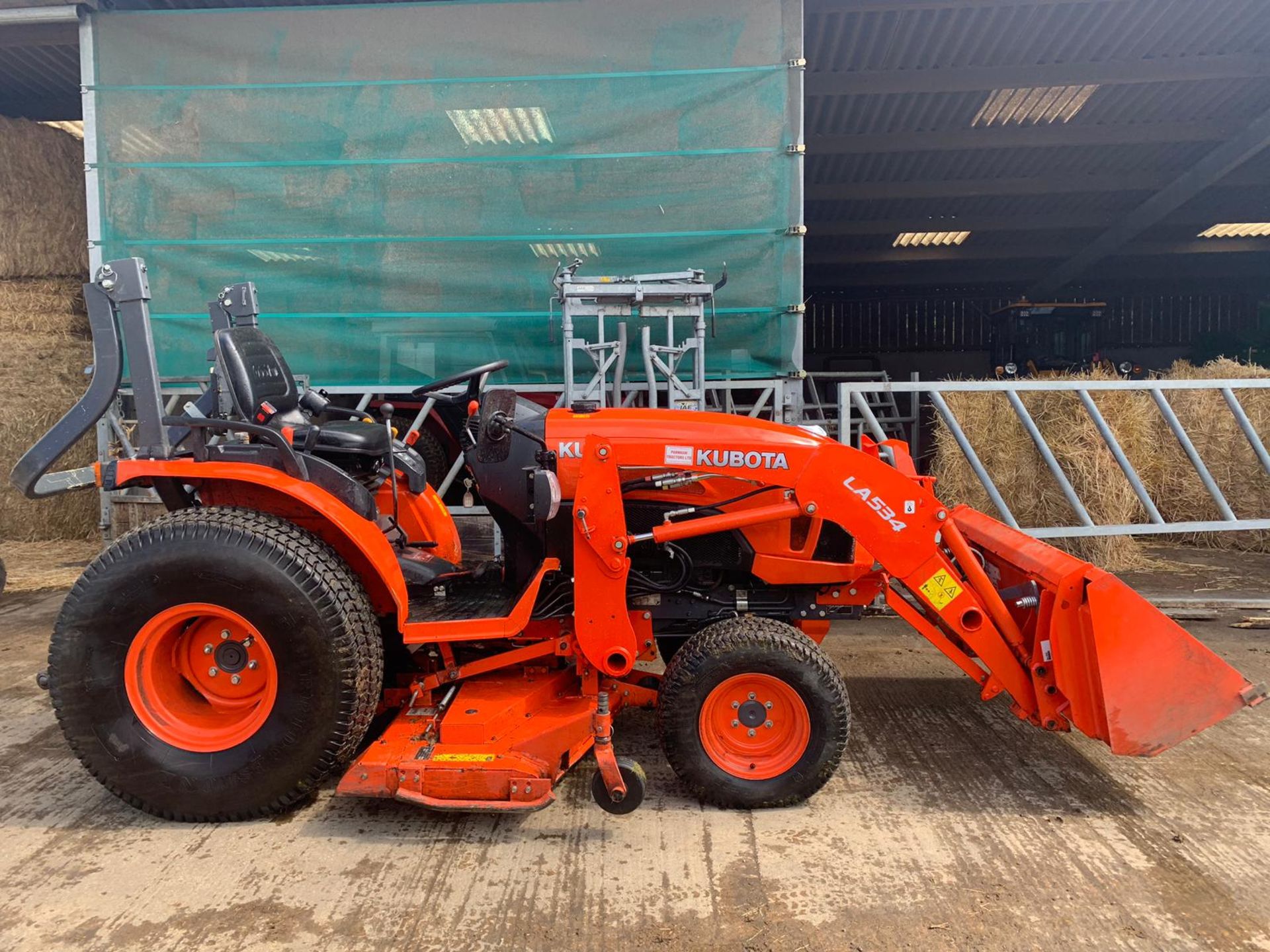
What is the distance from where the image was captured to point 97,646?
2.54 metres

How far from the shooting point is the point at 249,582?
250cm

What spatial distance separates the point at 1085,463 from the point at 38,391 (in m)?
8.13

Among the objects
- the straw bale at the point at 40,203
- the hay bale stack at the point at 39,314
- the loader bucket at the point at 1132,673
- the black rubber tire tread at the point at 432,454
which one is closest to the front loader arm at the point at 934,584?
the loader bucket at the point at 1132,673

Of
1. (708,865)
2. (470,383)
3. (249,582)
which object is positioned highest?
(470,383)

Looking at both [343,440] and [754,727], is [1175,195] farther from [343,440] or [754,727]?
[343,440]

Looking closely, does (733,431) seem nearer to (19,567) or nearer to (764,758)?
(764,758)

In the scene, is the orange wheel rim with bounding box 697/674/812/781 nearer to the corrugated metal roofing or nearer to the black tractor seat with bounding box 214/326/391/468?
the black tractor seat with bounding box 214/326/391/468

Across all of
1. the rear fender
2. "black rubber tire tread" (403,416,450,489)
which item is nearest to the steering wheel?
the rear fender

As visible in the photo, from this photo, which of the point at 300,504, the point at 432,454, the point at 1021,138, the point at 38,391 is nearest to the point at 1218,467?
the point at 1021,138

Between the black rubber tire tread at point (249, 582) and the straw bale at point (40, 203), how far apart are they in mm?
6056

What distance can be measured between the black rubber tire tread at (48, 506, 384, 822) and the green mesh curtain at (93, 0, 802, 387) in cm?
291

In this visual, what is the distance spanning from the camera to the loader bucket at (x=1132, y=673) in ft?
8.29

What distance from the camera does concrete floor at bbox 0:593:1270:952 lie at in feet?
6.88

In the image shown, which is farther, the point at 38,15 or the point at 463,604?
the point at 38,15
